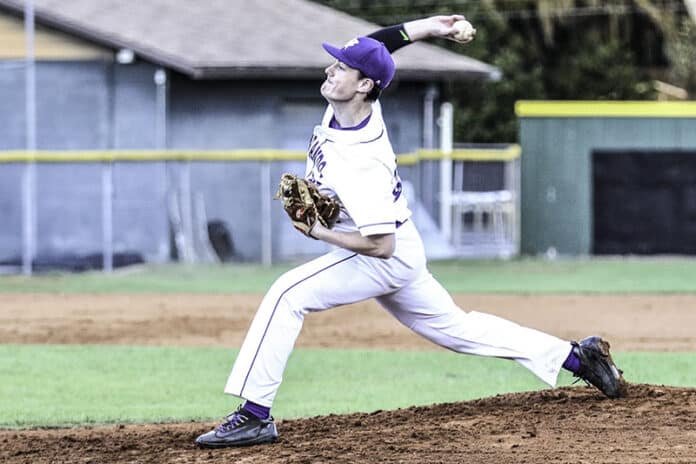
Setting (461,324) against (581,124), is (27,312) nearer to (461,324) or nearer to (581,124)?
(461,324)

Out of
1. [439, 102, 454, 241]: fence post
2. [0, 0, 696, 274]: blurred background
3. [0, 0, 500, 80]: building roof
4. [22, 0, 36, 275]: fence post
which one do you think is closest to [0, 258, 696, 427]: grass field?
[22, 0, 36, 275]: fence post

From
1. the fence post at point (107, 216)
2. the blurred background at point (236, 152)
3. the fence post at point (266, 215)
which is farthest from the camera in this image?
the fence post at point (266, 215)

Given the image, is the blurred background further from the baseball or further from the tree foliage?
the baseball

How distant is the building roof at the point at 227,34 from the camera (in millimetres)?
21328

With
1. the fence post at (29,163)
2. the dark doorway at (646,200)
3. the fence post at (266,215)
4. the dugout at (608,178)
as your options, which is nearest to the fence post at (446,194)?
the dugout at (608,178)

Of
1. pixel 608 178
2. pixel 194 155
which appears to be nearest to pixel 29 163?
pixel 194 155

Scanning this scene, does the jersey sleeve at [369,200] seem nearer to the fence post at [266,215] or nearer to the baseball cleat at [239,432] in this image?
the baseball cleat at [239,432]

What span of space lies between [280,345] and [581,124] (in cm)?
1690

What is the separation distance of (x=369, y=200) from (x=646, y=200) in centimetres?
1678

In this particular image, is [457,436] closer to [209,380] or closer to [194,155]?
[209,380]

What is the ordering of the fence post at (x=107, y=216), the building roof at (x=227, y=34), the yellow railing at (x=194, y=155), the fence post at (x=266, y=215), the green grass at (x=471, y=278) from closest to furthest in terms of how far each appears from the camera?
the green grass at (x=471, y=278), the fence post at (x=107, y=216), the yellow railing at (x=194, y=155), the fence post at (x=266, y=215), the building roof at (x=227, y=34)

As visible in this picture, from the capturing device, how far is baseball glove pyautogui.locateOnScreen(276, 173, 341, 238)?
248 inches

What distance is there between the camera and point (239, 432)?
21.1ft

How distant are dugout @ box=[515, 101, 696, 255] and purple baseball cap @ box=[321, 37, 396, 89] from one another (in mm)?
16150
